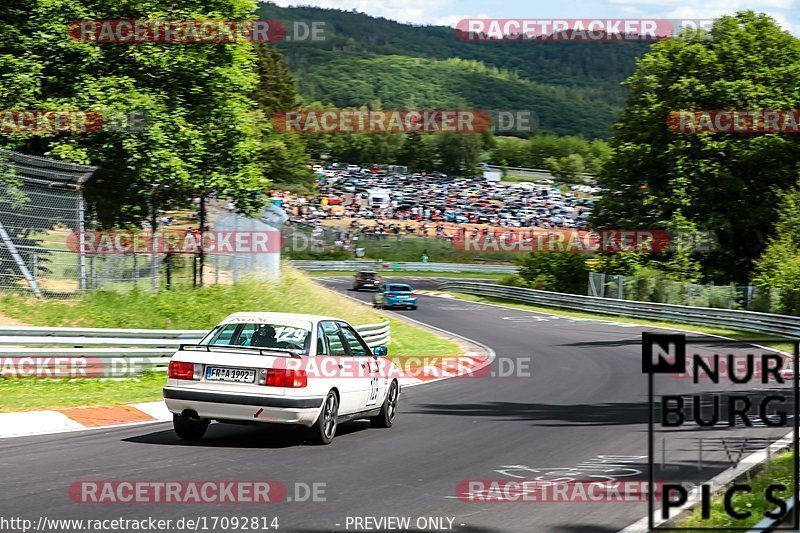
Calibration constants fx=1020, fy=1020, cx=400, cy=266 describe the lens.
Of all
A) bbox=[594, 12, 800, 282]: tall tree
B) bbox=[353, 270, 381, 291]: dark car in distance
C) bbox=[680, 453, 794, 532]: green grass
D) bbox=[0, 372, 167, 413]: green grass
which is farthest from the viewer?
bbox=[353, 270, 381, 291]: dark car in distance

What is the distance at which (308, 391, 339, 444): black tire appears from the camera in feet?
36.8

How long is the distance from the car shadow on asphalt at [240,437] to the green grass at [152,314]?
2844 mm

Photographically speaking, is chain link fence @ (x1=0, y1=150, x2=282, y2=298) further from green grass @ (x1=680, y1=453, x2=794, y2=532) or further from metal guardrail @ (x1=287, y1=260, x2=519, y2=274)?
metal guardrail @ (x1=287, y1=260, x2=519, y2=274)

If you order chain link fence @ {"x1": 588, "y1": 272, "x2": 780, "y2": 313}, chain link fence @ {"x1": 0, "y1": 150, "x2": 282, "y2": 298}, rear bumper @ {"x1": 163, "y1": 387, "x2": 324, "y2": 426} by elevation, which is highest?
chain link fence @ {"x1": 0, "y1": 150, "x2": 282, "y2": 298}

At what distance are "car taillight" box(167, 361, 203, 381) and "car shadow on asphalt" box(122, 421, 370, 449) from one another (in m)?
0.74

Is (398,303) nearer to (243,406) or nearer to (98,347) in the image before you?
(98,347)

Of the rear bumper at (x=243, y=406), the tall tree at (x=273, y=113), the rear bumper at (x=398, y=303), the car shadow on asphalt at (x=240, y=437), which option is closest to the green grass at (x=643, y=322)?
the rear bumper at (x=398, y=303)

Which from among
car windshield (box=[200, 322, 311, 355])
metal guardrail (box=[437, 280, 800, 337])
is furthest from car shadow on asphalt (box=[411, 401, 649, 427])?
metal guardrail (box=[437, 280, 800, 337])

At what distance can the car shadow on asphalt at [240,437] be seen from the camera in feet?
36.7

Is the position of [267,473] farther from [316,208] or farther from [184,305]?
[316,208]

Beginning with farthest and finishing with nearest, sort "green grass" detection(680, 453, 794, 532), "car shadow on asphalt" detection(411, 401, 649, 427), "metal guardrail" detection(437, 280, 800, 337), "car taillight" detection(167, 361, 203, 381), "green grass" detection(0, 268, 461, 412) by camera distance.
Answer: "metal guardrail" detection(437, 280, 800, 337)
"green grass" detection(0, 268, 461, 412)
"car shadow on asphalt" detection(411, 401, 649, 427)
"car taillight" detection(167, 361, 203, 381)
"green grass" detection(680, 453, 794, 532)

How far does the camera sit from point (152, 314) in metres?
21.7

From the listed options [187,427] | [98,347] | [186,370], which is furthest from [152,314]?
[186,370]

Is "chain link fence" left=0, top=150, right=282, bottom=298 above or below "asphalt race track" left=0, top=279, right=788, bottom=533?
above
